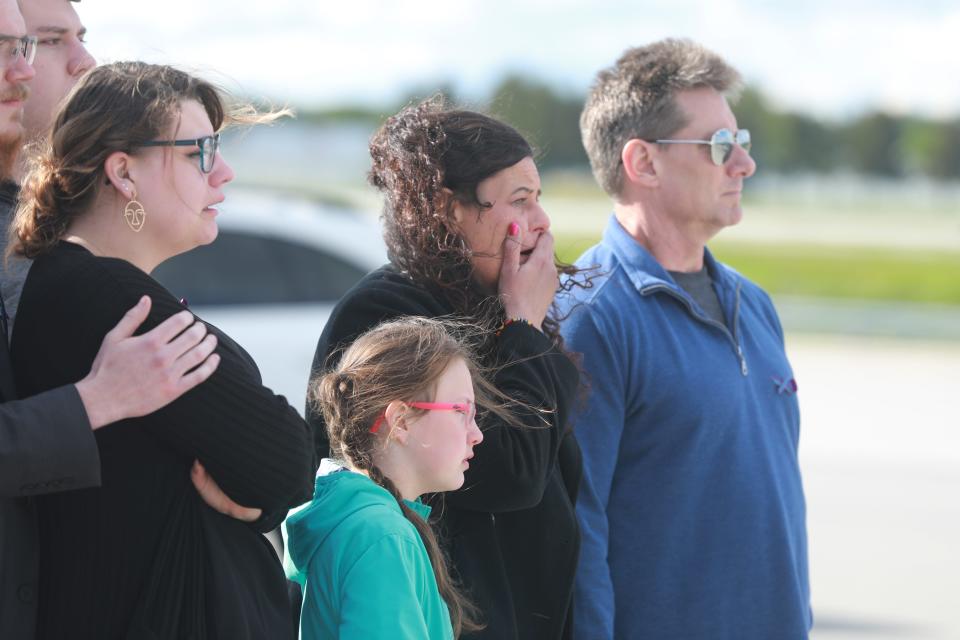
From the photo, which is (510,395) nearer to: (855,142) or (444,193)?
(444,193)

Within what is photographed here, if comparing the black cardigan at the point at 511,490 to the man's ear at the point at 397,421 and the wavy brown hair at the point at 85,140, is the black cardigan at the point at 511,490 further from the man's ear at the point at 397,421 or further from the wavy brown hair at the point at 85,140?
the wavy brown hair at the point at 85,140

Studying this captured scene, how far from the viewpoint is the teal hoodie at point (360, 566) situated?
7.99 feet

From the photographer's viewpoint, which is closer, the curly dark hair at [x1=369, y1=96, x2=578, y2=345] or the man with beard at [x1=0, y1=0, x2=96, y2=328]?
the curly dark hair at [x1=369, y1=96, x2=578, y2=345]

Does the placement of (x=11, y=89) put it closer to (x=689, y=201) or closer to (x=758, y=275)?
(x=689, y=201)

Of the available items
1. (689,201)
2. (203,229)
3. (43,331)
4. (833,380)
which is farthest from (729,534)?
(833,380)

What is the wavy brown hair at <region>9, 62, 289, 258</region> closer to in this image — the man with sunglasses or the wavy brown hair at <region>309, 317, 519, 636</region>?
the wavy brown hair at <region>309, 317, 519, 636</region>

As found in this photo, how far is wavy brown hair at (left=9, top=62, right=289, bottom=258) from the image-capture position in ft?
8.12

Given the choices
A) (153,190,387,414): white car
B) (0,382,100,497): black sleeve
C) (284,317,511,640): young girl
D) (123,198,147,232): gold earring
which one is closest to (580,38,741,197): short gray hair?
(284,317,511,640): young girl

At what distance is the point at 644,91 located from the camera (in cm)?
387

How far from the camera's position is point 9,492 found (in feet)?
7.30

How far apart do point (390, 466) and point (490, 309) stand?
1.56 feet

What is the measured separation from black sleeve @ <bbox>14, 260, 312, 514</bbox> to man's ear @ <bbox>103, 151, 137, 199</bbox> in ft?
0.51

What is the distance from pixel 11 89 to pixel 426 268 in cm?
95

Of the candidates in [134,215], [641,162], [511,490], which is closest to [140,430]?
[134,215]
